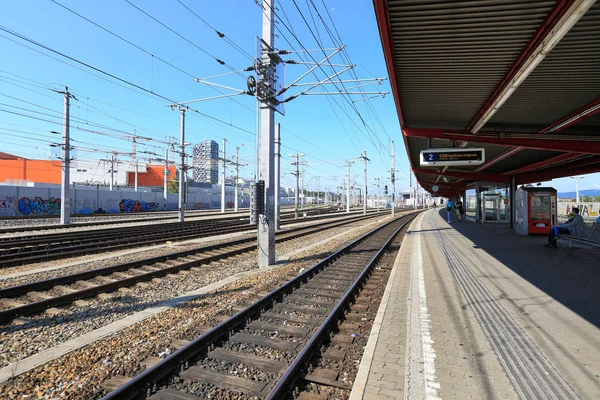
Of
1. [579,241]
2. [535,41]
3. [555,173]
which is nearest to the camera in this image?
[535,41]

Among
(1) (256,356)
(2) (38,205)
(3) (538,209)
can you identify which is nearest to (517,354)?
(1) (256,356)

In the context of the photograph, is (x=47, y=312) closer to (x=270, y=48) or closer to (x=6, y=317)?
(x=6, y=317)

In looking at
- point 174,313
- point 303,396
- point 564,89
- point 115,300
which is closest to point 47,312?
point 115,300

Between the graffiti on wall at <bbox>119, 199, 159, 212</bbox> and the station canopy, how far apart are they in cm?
4134

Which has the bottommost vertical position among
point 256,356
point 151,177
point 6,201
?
point 256,356

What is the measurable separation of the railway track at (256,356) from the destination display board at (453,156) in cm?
675

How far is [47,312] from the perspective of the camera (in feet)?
19.5

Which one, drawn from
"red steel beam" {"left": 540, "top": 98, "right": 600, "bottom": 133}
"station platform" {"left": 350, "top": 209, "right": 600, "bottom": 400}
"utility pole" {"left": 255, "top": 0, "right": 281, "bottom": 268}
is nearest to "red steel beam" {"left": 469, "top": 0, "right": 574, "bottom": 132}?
"red steel beam" {"left": 540, "top": 98, "right": 600, "bottom": 133}

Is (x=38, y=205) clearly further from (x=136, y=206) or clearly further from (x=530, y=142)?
(x=530, y=142)

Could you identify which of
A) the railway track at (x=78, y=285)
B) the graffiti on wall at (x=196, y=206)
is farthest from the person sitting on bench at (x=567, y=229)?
the graffiti on wall at (x=196, y=206)

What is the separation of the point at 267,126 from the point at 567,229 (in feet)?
40.6

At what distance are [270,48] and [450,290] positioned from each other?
820 centimetres

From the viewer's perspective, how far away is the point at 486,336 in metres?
4.86

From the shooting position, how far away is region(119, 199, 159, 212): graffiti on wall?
144 ft
